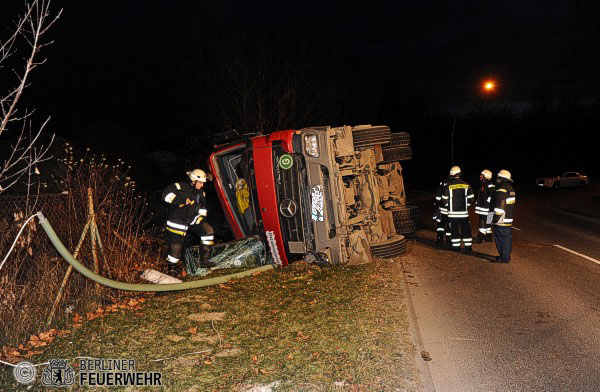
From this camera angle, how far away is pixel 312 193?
8.02m

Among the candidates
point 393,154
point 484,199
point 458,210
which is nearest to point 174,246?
point 393,154

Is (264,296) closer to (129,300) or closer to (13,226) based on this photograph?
(129,300)

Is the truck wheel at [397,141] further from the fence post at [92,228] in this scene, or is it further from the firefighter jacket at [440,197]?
the fence post at [92,228]

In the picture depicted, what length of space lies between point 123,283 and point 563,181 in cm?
3844

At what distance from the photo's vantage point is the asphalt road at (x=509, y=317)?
4.27 m

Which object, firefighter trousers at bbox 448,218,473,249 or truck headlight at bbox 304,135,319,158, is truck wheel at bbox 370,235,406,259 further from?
truck headlight at bbox 304,135,319,158

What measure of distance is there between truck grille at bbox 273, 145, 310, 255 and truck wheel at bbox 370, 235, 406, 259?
1238mm

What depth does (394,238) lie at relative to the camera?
29.7 ft

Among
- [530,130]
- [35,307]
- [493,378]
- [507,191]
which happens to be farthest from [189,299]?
[530,130]

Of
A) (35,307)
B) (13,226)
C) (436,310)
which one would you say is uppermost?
(13,226)

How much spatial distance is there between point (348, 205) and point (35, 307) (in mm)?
4870

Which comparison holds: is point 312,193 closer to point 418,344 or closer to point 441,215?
point 418,344

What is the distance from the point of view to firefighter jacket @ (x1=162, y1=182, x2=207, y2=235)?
25.7 feet

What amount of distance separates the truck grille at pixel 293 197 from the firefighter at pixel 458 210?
3.37 m
